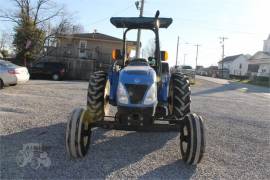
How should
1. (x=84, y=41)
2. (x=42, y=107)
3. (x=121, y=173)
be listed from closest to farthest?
(x=121, y=173), (x=42, y=107), (x=84, y=41)

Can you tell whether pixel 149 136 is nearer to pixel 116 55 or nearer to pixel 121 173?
pixel 116 55

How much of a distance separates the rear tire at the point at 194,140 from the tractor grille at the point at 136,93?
860mm

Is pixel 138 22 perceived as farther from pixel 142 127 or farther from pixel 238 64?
pixel 238 64

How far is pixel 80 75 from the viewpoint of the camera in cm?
2936

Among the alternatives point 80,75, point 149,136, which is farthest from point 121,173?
point 80,75

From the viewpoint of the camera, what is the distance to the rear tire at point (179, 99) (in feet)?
23.8

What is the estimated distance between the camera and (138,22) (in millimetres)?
7320

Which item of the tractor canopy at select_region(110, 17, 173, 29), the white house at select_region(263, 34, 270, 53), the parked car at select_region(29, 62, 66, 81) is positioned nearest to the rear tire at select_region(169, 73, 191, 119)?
the tractor canopy at select_region(110, 17, 173, 29)

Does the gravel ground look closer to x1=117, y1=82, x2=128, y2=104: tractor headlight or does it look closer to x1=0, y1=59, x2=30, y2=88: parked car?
x1=117, y1=82, x2=128, y2=104: tractor headlight

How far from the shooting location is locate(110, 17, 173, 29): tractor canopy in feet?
23.8

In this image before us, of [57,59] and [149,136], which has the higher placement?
[57,59]

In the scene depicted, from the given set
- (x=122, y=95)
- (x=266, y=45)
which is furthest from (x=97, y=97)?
(x=266, y=45)

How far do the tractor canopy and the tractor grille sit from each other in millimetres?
1929

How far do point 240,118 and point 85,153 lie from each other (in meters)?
6.96
